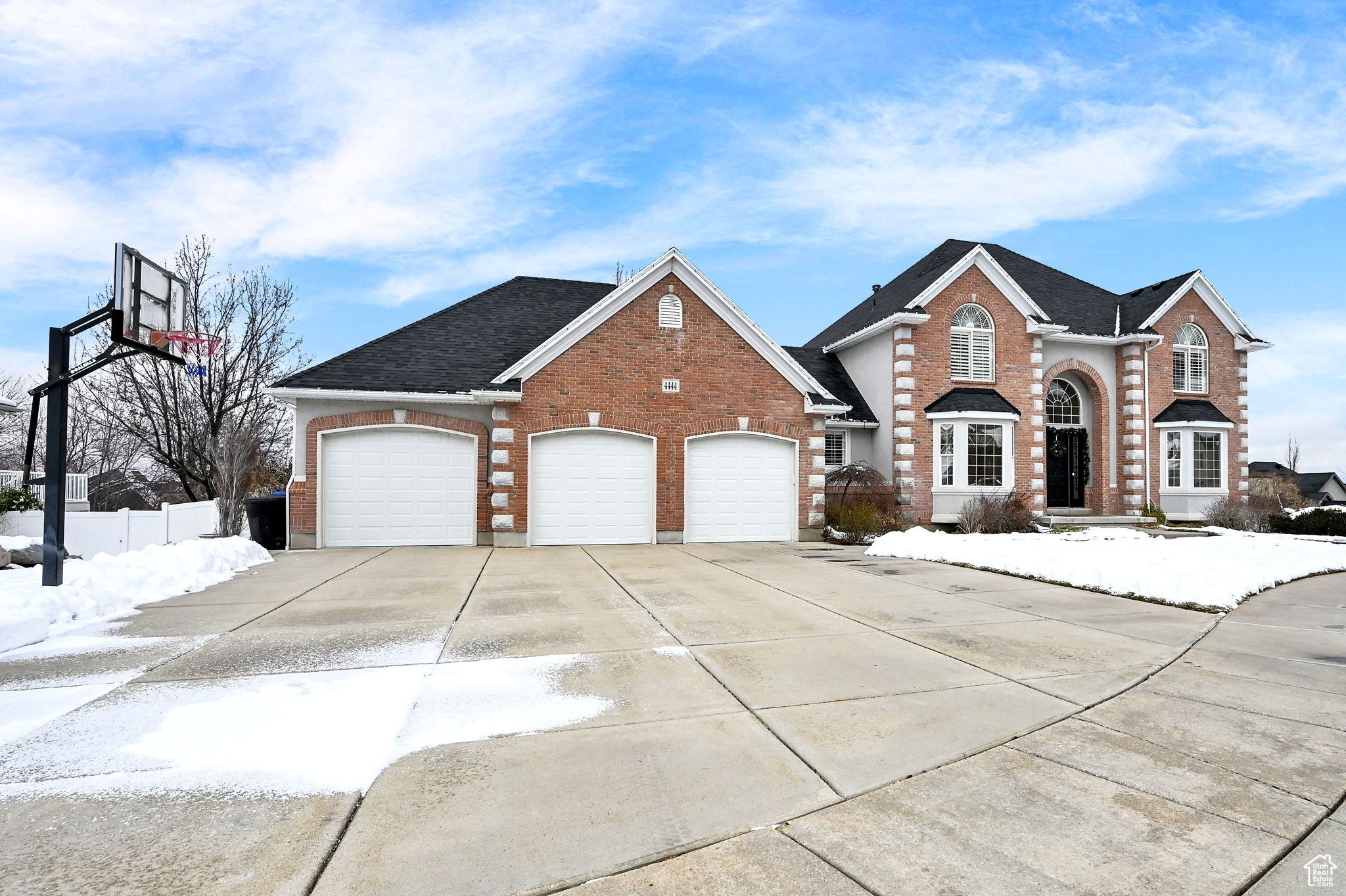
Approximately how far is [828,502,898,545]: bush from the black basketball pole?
14.2 meters

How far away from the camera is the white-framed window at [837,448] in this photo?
2058cm

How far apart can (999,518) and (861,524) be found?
148 inches

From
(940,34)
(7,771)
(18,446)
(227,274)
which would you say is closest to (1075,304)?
(940,34)

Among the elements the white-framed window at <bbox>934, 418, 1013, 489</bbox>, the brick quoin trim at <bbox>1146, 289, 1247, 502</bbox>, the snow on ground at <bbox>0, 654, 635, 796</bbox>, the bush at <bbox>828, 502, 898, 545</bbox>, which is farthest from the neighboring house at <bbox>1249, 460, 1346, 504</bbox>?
the snow on ground at <bbox>0, 654, 635, 796</bbox>

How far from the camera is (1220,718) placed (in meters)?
4.34

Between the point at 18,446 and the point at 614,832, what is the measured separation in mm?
40401

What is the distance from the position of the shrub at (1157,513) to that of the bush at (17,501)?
30449 mm

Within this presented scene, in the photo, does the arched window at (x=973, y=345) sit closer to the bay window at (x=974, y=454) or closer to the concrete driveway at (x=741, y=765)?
the bay window at (x=974, y=454)

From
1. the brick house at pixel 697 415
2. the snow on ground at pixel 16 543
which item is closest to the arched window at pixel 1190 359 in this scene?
the brick house at pixel 697 415

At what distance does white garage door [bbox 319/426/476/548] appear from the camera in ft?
48.6

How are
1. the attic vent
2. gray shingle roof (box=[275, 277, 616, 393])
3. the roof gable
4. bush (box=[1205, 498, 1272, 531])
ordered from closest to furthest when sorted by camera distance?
1. gray shingle roof (box=[275, 277, 616, 393])
2. the roof gable
3. the attic vent
4. bush (box=[1205, 498, 1272, 531])

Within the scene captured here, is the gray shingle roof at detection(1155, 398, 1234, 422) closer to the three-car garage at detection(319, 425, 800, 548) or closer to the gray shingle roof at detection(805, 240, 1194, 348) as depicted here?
the gray shingle roof at detection(805, 240, 1194, 348)

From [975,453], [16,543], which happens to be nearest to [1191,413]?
[975,453]

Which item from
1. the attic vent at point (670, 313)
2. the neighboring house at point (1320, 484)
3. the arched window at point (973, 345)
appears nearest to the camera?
the attic vent at point (670, 313)
